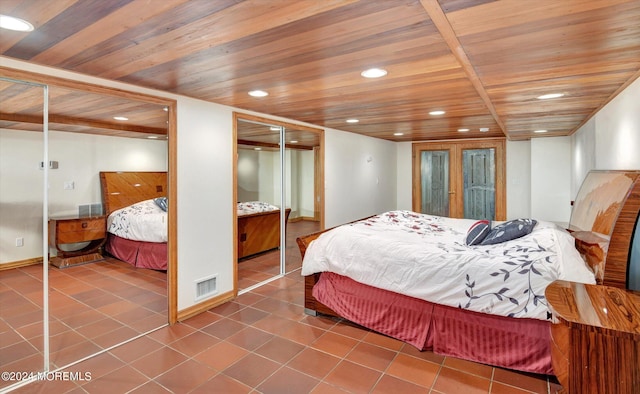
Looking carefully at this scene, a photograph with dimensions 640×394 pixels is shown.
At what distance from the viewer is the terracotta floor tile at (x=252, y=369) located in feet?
7.32

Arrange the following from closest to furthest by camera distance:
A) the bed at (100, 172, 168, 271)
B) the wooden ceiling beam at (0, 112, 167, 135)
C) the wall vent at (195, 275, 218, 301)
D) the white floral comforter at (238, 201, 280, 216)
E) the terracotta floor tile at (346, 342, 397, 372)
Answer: the terracotta floor tile at (346, 342, 397, 372)
the wooden ceiling beam at (0, 112, 167, 135)
the wall vent at (195, 275, 218, 301)
the bed at (100, 172, 168, 271)
the white floral comforter at (238, 201, 280, 216)

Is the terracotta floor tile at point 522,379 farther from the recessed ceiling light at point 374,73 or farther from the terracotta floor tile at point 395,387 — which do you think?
the recessed ceiling light at point 374,73

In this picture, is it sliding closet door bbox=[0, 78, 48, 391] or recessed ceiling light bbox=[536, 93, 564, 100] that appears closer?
sliding closet door bbox=[0, 78, 48, 391]

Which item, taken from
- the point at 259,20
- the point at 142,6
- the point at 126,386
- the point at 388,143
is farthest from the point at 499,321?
the point at 388,143

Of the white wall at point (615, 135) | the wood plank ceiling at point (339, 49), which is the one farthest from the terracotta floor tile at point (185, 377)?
the white wall at point (615, 135)

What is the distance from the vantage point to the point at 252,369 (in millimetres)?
2344

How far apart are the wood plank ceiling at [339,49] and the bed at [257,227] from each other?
2.21 metres

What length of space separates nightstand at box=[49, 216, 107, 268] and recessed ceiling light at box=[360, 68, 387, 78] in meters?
2.75

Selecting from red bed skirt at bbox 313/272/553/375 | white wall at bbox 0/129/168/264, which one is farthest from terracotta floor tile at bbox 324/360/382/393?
white wall at bbox 0/129/168/264

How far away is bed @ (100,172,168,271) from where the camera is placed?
3.40 m

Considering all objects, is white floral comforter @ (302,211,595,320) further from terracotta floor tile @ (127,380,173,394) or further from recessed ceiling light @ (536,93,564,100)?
terracotta floor tile @ (127,380,173,394)

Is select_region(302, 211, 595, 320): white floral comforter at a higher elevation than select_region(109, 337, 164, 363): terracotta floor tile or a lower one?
higher

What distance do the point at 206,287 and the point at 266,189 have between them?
2260 mm

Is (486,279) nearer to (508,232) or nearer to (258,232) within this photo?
(508,232)
